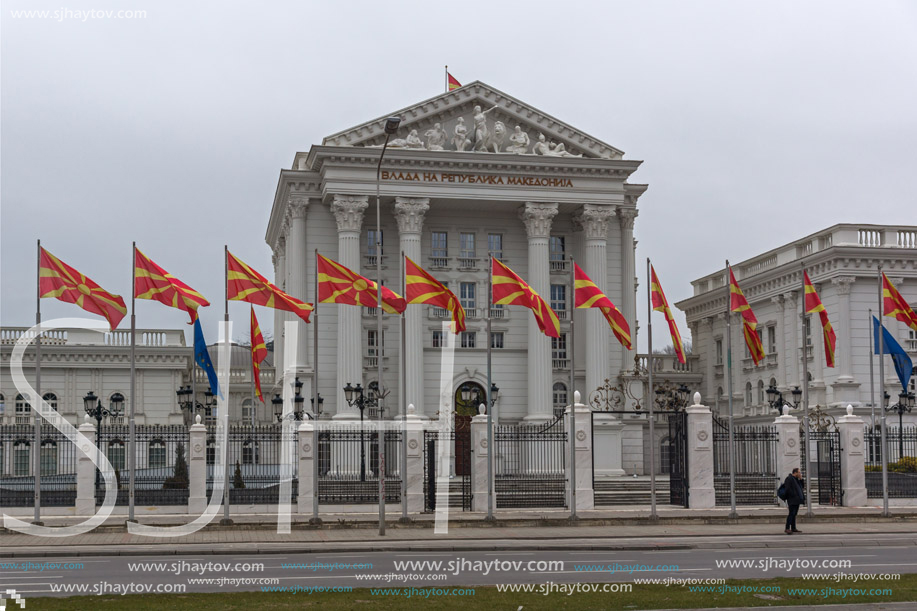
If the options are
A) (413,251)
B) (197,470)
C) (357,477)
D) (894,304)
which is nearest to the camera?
(197,470)

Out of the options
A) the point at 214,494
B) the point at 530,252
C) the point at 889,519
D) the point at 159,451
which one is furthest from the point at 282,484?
the point at 530,252

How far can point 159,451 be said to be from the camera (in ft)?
191

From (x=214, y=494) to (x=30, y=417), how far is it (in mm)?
40820

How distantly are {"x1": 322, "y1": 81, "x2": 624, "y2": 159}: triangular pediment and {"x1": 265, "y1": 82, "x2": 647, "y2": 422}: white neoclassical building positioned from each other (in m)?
0.08

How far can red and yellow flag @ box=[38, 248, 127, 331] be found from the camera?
3191cm

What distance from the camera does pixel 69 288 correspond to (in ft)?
105

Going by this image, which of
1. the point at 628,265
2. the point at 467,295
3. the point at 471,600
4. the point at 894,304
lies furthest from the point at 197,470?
the point at 628,265

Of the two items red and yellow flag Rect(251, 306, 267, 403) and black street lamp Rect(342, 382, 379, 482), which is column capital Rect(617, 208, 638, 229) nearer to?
black street lamp Rect(342, 382, 379, 482)

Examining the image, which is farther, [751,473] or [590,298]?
[751,473]

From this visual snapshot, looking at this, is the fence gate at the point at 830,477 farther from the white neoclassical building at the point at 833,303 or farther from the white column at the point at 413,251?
the white column at the point at 413,251

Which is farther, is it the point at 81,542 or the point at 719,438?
the point at 719,438

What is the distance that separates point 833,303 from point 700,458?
26.3 m

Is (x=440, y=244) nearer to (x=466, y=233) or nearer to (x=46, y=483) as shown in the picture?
(x=466, y=233)

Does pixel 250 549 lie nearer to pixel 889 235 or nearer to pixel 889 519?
pixel 889 519
